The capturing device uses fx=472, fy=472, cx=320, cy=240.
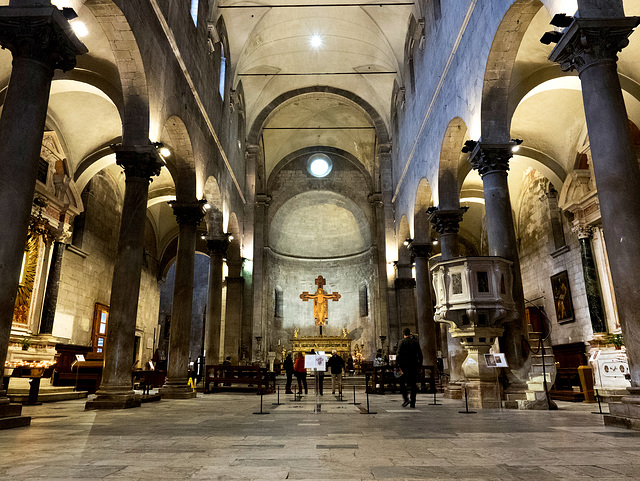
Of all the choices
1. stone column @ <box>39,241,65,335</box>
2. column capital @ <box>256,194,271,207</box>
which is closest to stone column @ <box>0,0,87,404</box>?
stone column @ <box>39,241,65,335</box>

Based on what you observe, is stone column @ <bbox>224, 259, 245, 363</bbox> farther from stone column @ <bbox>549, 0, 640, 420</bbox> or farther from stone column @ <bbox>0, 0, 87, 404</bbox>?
stone column @ <bbox>549, 0, 640, 420</bbox>

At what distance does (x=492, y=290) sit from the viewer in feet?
27.5

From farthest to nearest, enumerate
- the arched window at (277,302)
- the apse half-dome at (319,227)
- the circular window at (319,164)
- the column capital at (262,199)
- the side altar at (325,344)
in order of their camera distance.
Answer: the circular window at (319,164), the apse half-dome at (319,227), the arched window at (277,302), the column capital at (262,199), the side altar at (325,344)

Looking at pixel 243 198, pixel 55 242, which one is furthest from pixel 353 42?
pixel 55 242

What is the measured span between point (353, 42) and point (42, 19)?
16.2 m

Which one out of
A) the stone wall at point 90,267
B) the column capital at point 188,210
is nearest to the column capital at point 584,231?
the column capital at point 188,210

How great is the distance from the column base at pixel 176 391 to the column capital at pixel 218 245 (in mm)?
6461

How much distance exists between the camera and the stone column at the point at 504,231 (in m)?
8.82

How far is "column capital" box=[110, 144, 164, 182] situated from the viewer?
9.41 meters

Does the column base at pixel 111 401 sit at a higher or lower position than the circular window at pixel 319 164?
lower

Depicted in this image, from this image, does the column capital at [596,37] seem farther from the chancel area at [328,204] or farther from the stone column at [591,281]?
the stone column at [591,281]

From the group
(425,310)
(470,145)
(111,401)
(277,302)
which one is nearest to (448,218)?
(470,145)

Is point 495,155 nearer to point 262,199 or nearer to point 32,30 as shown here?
point 32,30

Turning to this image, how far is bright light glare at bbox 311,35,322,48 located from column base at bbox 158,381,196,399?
15.2 meters
